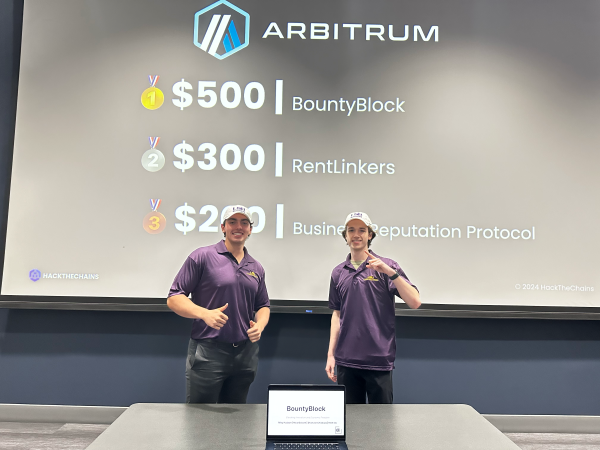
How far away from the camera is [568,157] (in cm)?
306

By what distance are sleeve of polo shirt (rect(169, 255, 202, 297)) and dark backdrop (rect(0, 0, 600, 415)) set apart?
106cm

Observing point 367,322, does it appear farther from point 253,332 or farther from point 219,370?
point 219,370

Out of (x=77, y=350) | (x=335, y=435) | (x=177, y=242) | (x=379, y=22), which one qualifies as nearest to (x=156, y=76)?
(x=177, y=242)

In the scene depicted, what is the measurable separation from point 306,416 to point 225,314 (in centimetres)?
86

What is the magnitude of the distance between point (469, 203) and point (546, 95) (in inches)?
37.6

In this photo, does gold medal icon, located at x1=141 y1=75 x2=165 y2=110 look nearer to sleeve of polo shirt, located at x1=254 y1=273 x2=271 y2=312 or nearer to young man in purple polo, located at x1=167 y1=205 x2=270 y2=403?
young man in purple polo, located at x1=167 y1=205 x2=270 y2=403

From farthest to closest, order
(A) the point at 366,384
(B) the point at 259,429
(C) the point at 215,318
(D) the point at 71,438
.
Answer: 1. (D) the point at 71,438
2. (A) the point at 366,384
3. (C) the point at 215,318
4. (B) the point at 259,429

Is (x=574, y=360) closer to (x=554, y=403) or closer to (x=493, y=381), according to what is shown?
(x=554, y=403)

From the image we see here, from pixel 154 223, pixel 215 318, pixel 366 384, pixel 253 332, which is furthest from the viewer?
pixel 154 223

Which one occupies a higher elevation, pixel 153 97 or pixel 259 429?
pixel 153 97

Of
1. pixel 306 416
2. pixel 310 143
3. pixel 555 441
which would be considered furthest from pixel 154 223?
pixel 555 441

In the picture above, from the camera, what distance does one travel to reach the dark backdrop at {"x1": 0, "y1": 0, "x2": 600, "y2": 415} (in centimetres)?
305

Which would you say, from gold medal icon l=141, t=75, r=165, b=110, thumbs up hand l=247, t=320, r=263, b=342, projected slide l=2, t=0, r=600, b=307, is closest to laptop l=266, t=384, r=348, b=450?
thumbs up hand l=247, t=320, r=263, b=342

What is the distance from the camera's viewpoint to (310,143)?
3.08 metres
